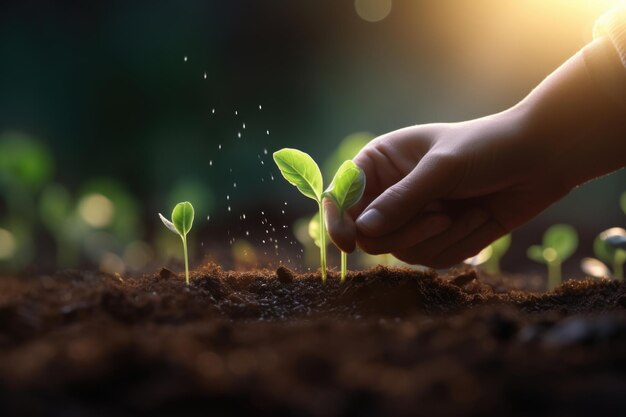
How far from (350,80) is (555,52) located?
5.34 ft

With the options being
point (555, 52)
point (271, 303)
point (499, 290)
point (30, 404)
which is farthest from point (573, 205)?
point (30, 404)

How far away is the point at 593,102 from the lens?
1746mm

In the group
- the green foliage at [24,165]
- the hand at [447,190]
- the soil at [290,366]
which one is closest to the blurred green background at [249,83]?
the green foliage at [24,165]

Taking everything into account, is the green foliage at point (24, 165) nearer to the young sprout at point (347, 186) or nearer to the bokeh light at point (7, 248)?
the bokeh light at point (7, 248)

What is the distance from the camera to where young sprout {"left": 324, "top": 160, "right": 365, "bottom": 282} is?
59.0 inches

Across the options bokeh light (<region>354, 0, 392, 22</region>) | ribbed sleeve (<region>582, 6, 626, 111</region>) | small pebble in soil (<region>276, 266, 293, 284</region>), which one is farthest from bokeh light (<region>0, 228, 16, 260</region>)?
bokeh light (<region>354, 0, 392, 22</region>)

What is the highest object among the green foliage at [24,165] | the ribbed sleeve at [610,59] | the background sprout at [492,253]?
the ribbed sleeve at [610,59]

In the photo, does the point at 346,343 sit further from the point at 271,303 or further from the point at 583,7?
the point at 583,7

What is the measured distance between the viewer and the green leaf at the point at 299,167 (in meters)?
1.51

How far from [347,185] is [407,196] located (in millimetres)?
179

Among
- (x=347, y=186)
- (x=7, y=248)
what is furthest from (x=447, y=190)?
(x=7, y=248)

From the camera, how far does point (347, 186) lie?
4.97ft

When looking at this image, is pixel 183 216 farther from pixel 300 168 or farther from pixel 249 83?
pixel 249 83

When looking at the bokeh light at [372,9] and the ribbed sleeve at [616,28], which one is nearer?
the ribbed sleeve at [616,28]
